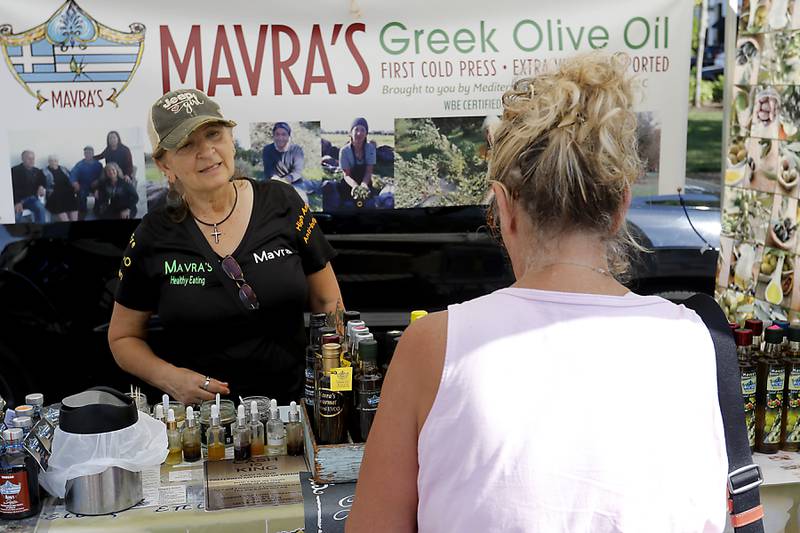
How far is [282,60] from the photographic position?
3.07 metres

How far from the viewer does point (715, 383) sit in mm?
1100

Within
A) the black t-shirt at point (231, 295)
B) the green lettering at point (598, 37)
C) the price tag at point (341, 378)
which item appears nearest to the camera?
the price tag at point (341, 378)

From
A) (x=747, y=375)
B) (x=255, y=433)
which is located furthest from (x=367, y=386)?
(x=747, y=375)

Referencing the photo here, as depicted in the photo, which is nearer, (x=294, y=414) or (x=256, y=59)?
(x=294, y=414)

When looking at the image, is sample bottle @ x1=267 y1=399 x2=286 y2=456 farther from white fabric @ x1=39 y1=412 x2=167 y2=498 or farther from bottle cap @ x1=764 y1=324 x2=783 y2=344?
bottle cap @ x1=764 y1=324 x2=783 y2=344

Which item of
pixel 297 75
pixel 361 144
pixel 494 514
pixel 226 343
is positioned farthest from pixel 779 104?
pixel 494 514

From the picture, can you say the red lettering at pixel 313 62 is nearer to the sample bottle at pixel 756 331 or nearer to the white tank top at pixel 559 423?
the sample bottle at pixel 756 331

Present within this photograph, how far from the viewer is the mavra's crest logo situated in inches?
116

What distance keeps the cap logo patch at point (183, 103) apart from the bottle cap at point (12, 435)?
3.39 ft

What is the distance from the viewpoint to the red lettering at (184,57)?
3.02m

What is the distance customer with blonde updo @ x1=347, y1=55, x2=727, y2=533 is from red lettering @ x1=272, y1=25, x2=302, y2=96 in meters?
2.09

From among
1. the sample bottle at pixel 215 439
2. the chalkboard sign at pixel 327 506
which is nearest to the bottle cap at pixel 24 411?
the sample bottle at pixel 215 439

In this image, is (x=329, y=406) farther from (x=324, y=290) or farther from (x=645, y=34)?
(x=645, y=34)

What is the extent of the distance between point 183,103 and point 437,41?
1.10 metres
